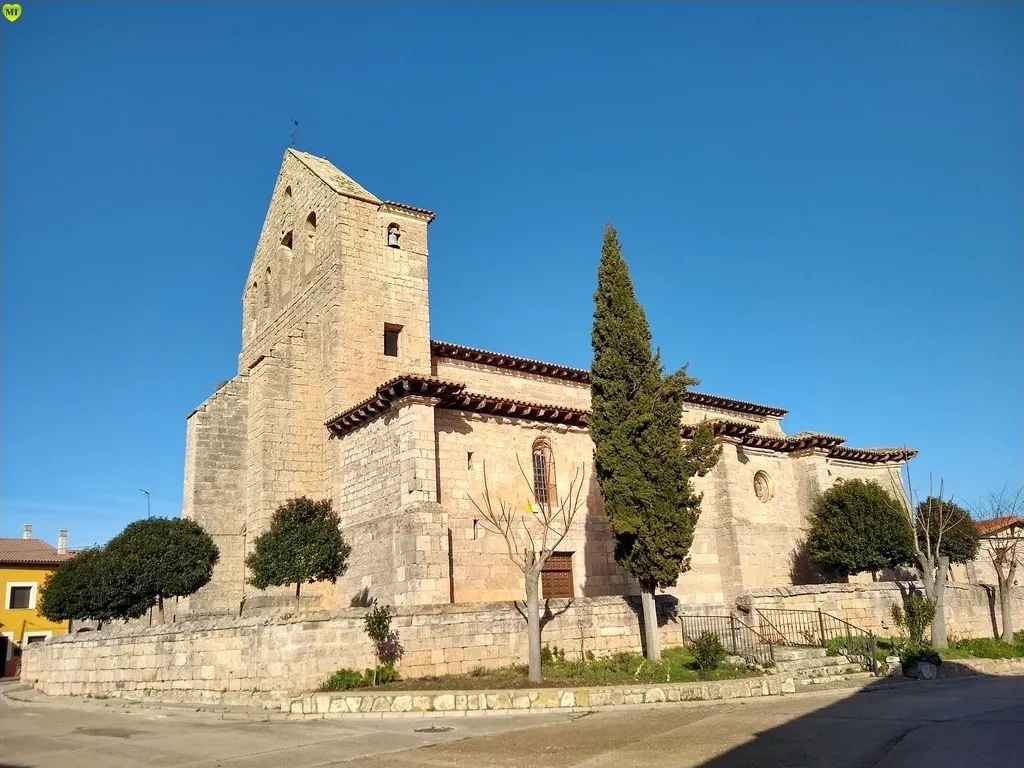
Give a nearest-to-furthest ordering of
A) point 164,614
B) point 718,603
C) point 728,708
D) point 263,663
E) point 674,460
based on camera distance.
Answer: point 728,708
point 263,663
point 674,460
point 718,603
point 164,614

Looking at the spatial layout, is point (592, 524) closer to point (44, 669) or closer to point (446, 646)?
point (446, 646)

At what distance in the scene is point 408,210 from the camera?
25609 mm

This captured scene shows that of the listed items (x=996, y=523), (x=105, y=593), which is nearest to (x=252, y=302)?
(x=105, y=593)

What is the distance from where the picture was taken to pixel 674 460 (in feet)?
59.1

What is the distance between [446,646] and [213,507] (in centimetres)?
1115

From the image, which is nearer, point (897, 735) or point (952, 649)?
point (897, 735)

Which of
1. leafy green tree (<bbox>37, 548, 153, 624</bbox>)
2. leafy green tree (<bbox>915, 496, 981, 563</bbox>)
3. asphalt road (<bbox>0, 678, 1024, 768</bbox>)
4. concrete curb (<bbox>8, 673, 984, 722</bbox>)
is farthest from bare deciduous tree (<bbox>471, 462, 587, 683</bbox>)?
leafy green tree (<bbox>915, 496, 981, 563</bbox>)

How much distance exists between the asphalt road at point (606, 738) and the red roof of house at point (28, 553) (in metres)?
31.3

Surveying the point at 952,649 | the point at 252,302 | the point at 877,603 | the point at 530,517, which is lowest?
the point at 952,649

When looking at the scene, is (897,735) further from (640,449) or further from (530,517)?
(530,517)

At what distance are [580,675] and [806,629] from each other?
797 centimetres


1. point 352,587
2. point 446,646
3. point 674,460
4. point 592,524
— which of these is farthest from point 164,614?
point 674,460

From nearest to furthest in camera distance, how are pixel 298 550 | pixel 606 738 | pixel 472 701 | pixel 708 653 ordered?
pixel 606 738 → pixel 472 701 → pixel 708 653 → pixel 298 550

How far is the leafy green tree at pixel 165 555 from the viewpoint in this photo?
840 inches
